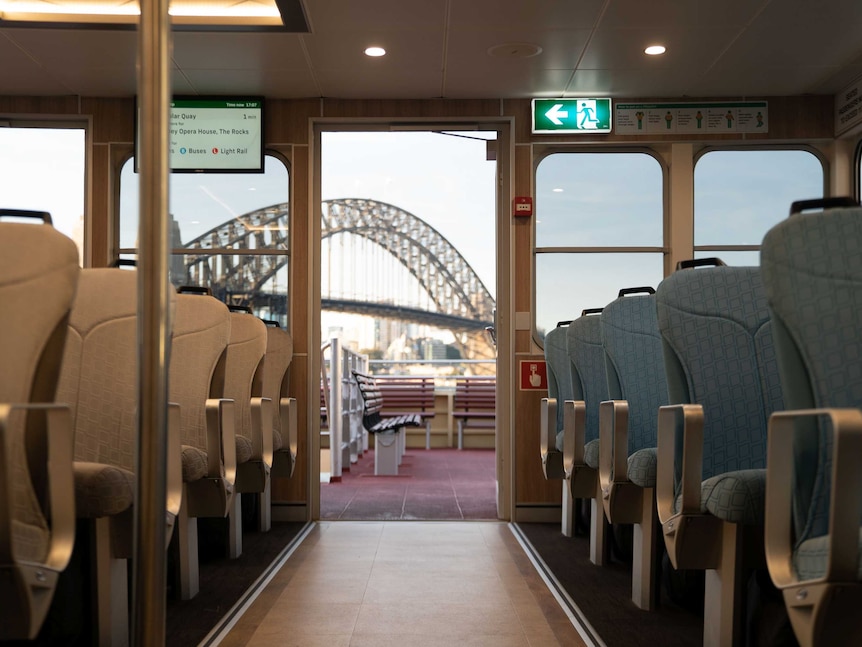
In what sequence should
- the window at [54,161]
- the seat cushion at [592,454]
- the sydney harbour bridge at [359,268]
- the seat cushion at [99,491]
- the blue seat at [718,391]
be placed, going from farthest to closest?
the sydney harbour bridge at [359,268] < the window at [54,161] < the seat cushion at [592,454] < the blue seat at [718,391] < the seat cushion at [99,491]

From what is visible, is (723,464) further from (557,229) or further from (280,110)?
(280,110)

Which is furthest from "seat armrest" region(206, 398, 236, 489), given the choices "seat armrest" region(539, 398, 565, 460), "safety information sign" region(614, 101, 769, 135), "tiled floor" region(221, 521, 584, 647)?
"safety information sign" region(614, 101, 769, 135)

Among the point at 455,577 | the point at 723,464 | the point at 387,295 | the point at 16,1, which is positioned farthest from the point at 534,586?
the point at 387,295

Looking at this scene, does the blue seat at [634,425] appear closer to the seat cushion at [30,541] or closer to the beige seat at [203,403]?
the beige seat at [203,403]

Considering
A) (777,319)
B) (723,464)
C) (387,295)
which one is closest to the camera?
(777,319)

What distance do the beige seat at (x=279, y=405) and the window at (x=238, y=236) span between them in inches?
16.4

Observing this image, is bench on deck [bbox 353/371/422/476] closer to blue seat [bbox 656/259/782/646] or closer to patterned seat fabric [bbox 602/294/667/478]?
patterned seat fabric [bbox 602/294/667/478]

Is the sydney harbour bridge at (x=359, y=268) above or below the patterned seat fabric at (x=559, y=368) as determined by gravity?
above

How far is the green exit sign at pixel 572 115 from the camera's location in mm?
5625

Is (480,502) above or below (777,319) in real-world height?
below

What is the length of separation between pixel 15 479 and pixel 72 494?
116 mm

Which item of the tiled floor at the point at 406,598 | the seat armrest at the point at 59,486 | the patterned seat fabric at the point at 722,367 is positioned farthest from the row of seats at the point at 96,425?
the patterned seat fabric at the point at 722,367

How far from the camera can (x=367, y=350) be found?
62.7 feet

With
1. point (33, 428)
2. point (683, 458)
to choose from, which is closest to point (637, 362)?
point (683, 458)
